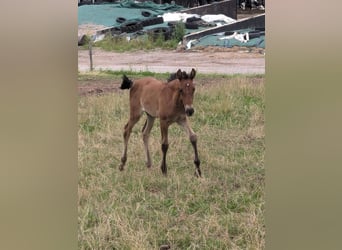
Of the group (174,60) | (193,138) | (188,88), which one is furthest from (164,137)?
(174,60)

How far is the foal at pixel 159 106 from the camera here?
2574 millimetres

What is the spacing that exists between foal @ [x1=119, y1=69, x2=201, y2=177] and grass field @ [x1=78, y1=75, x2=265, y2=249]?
0.12ft

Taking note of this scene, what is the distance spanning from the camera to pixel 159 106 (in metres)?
2.62

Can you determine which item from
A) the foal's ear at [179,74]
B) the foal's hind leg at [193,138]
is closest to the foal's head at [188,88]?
the foal's ear at [179,74]

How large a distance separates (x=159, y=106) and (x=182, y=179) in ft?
1.38

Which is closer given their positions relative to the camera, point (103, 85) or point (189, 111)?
point (189, 111)

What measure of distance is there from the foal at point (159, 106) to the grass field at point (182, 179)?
0.04 metres

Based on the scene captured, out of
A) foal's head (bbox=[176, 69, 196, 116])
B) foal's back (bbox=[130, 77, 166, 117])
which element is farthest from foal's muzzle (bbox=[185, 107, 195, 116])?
foal's back (bbox=[130, 77, 166, 117])

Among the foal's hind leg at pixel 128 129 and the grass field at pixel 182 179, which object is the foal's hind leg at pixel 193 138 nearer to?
the grass field at pixel 182 179

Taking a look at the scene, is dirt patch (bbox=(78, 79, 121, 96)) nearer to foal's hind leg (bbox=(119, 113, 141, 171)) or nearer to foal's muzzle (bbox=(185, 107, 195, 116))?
foal's hind leg (bbox=(119, 113, 141, 171))

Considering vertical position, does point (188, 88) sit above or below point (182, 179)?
above

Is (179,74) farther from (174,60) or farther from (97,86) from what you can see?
(97,86)
